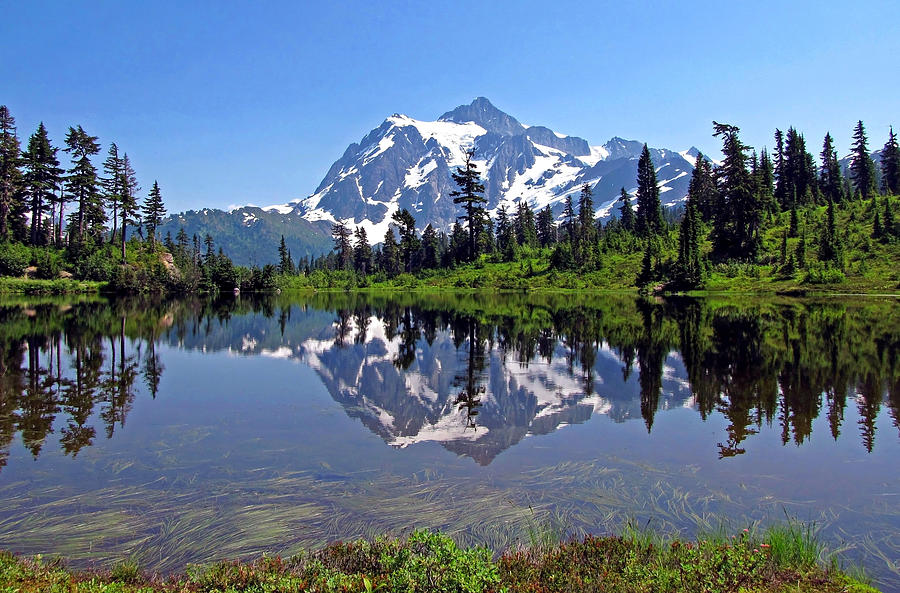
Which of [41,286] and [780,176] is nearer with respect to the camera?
[41,286]

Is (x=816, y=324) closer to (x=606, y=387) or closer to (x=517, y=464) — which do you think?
(x=606, y=387)

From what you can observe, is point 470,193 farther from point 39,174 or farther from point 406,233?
point 39,174

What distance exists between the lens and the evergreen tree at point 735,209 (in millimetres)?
83188

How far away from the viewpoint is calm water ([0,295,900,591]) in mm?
8500

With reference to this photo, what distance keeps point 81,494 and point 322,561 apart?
5.45 metres

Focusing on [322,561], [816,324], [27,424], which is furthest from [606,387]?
[816,324]

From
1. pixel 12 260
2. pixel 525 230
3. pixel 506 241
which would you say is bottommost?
pixel 12 260

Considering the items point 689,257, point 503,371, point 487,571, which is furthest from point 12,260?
point 689,257

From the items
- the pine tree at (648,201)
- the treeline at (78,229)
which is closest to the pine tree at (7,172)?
the treeline at (78,229)

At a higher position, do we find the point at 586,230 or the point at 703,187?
the point at 703,187

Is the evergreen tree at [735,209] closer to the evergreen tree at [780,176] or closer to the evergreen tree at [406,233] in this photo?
the evergreen tree at [780,176]

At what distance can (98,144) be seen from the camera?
95.6m

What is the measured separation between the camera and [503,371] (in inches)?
841

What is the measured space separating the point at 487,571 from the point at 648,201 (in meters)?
120
